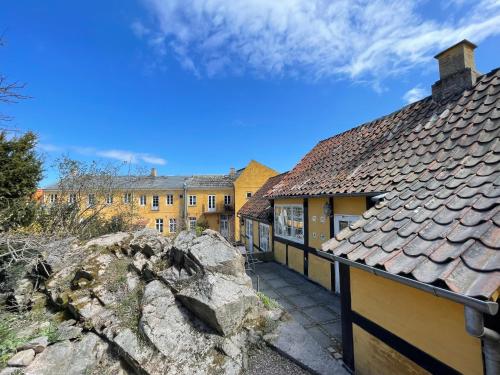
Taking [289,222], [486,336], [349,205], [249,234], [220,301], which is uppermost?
[349,205]

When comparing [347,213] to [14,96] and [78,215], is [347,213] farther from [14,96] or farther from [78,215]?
[78,215]

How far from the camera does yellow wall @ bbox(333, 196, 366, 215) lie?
22.7ft

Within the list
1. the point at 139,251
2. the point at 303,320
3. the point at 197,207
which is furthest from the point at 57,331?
the point at 197,207

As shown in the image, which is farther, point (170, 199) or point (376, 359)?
point (170, 199)

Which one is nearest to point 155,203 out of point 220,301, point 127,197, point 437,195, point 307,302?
point 127,197

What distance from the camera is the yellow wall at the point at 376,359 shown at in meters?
3.50

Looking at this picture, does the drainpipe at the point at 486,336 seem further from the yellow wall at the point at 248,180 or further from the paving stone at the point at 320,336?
the yellow wall at the point at 248,180

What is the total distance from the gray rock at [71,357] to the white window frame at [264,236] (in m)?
9.44

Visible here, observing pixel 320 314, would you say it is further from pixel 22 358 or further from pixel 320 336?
pixel 22 358

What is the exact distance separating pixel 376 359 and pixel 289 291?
4746 mm

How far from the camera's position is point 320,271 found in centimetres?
897

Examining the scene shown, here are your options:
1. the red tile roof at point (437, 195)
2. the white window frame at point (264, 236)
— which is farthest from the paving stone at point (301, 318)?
the white window frame at point (264, 236)

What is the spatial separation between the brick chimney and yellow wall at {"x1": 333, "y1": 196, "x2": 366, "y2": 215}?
342 cm

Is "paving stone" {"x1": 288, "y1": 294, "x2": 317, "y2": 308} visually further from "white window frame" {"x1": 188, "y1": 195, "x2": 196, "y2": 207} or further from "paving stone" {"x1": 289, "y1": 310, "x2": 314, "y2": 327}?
"white window frame" {"x1": 188, "y1": 195, "x2": 196, "y2": 207}
